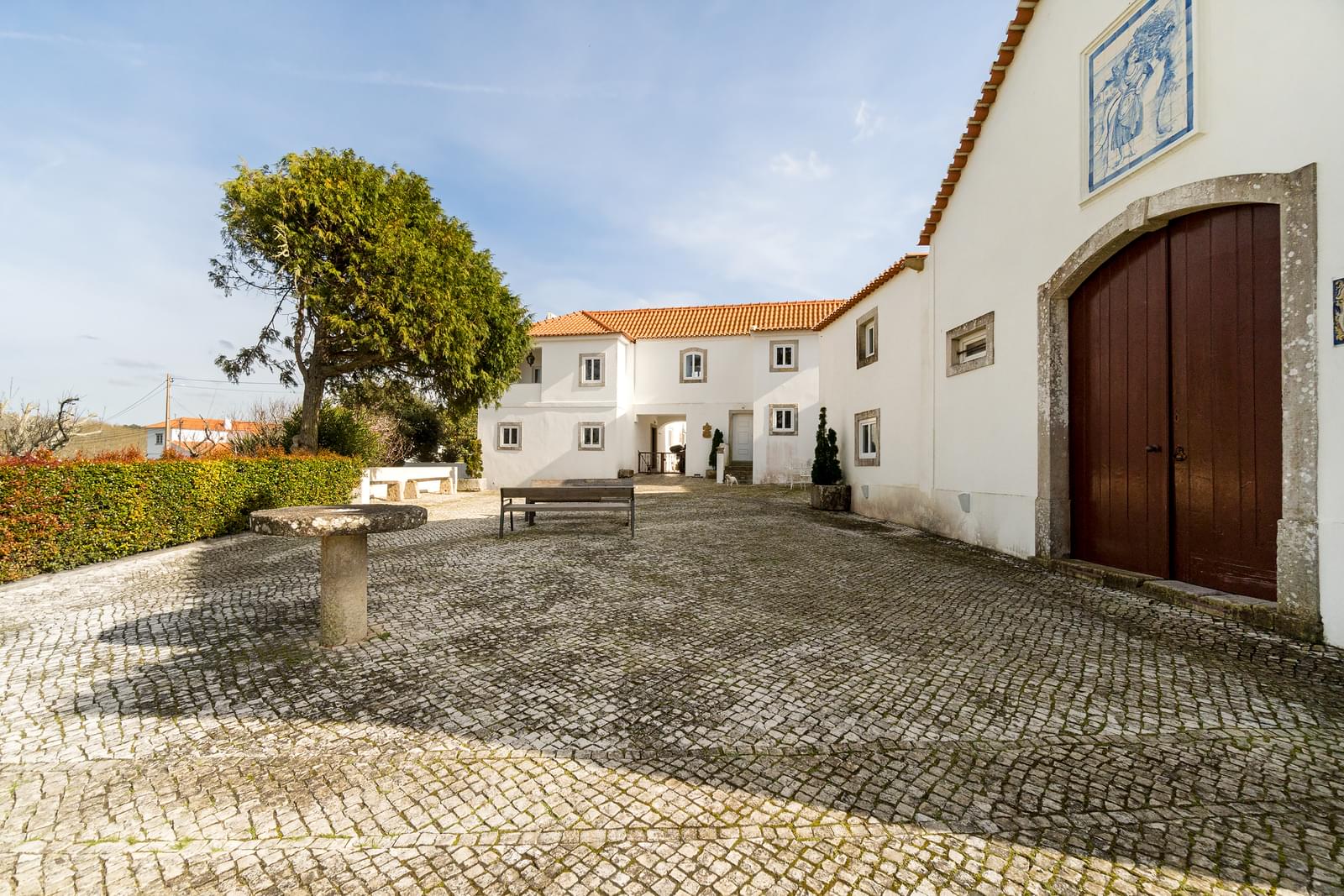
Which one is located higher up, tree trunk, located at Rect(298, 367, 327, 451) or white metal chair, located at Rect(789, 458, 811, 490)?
tree trunk, located at Rect(298, 367, 327, 451)

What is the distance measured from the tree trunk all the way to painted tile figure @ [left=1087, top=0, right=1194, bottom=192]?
1443cm

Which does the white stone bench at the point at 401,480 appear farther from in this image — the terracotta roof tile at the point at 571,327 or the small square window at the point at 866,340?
the small square window at the point at 866,340

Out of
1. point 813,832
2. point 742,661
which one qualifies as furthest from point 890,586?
point 813,832

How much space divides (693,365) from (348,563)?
64.2ft

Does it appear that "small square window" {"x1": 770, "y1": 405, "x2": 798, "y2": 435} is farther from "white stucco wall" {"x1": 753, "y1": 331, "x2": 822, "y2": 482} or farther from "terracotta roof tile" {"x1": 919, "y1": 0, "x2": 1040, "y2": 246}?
"terracotta roof tile" {"x1": 919, "y1": 0, "x2": 1040, "y2": 246}

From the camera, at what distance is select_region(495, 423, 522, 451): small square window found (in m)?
22.2

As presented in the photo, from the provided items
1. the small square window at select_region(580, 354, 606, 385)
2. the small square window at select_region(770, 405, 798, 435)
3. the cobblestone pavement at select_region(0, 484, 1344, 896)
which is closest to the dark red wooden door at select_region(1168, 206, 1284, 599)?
the cobblestone pavement at select_region(0, 484, 1344, 896)

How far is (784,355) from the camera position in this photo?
824 inches

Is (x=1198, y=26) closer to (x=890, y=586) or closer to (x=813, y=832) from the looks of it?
(x=890, y=586)

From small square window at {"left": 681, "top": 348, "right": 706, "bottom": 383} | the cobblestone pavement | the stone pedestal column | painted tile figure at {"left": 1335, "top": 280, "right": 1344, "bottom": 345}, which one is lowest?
the cobblestone pavement

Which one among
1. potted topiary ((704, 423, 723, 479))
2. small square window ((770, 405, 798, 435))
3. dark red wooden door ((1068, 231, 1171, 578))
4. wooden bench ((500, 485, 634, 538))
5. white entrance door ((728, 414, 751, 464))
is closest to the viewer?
dark red wooden door ((1068, 231, 1171, 578))

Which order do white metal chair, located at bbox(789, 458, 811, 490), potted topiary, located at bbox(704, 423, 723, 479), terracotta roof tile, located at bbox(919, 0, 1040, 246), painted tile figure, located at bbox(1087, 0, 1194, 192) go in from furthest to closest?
potted topiary, located at bbox(704, 423, 723, 479) → white metal chair, located at bbox(789, 458, 811, 490) → terracotta roof tile, located at bbox(919, 0, 1040, 246) → painted tile figure, located at bbox(1087, 0, 1194, 192)

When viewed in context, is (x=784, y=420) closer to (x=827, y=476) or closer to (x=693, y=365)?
(x=693, y=365)

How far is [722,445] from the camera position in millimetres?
21516
